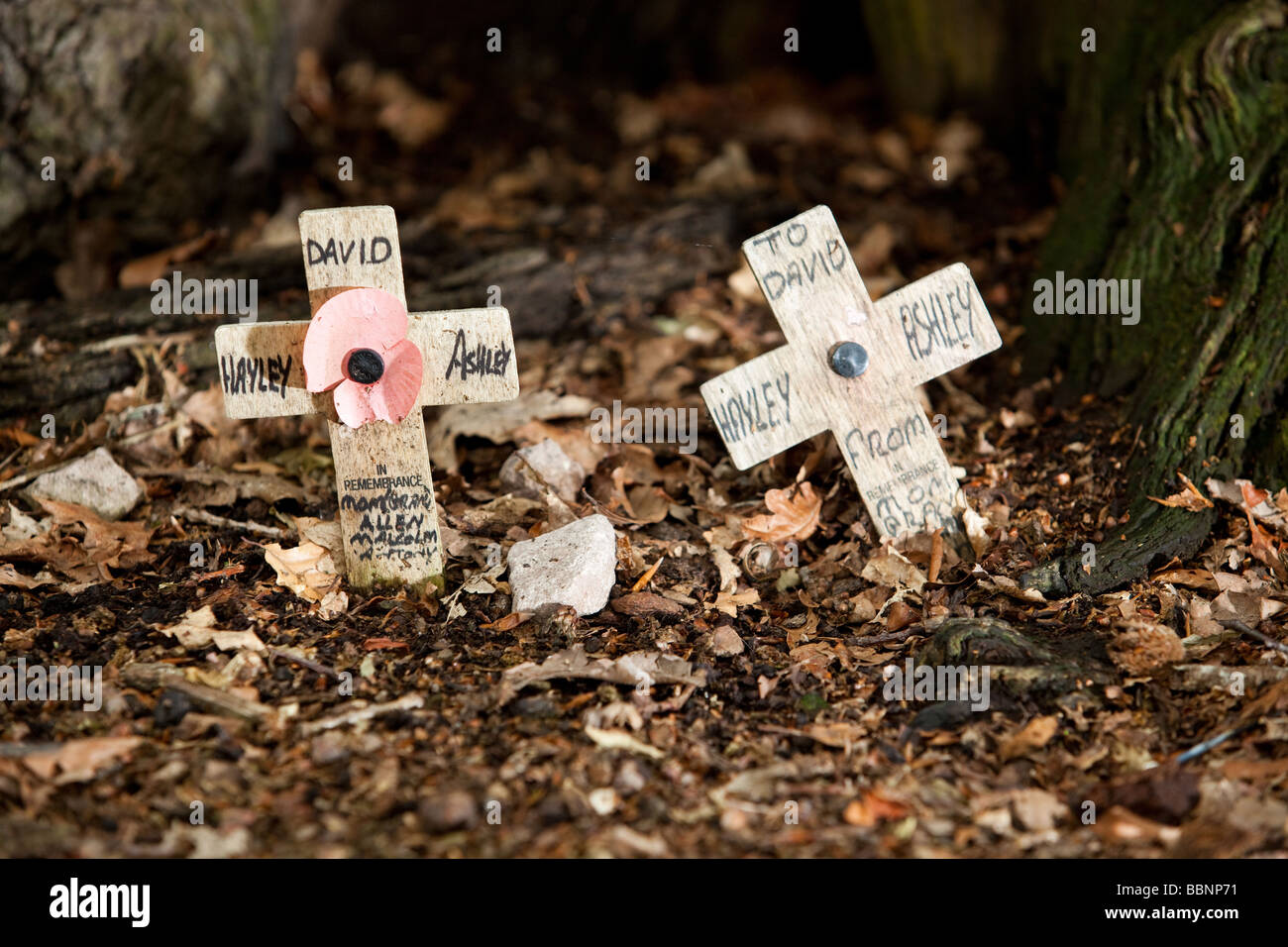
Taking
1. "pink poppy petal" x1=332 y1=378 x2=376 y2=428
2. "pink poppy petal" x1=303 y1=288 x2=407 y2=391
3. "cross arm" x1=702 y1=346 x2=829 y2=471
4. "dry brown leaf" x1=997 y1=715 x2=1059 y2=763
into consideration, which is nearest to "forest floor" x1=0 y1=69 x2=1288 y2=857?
"dry brown leaf" x1=997 y1=715 x2=1059 y2=763

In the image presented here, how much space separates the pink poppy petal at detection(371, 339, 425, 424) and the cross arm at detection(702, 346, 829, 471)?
85cm

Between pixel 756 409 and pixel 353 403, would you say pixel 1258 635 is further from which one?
pixel 353 403

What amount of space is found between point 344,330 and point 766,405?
1.26 meters

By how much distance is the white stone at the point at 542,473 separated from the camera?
3656 mm

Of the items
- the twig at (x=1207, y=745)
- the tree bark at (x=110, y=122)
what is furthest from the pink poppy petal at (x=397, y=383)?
the tree bark at (x=110, y=122)

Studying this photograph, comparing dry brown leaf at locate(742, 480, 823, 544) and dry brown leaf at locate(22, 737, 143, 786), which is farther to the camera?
dry brown leaf at locate(742, 480, 823, 544)

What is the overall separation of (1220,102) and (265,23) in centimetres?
436

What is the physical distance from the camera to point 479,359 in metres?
3.15

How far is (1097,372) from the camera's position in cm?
400

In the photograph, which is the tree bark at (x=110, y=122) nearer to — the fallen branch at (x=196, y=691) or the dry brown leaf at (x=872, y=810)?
the fallen branch at (x=196, y=691)

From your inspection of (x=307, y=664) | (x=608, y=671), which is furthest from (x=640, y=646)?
(x=307, y=664)

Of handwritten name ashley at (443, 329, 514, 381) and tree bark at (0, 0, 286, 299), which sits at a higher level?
tree bark at (0, 0, 286, 299)

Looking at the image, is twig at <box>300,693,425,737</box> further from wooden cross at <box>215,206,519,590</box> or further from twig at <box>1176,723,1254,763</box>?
twig at <box>1176,723,1254,763</box>

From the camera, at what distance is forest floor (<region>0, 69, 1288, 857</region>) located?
95.4 inches
